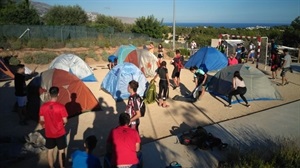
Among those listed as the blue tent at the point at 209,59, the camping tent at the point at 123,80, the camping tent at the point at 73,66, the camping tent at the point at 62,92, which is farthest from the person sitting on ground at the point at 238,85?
the camping tent at the point at 73,66

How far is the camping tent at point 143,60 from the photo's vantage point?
16125 millimetres

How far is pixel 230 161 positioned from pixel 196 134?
149 cm

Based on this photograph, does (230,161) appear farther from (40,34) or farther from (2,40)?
(40,34)

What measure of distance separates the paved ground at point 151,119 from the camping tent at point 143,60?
11.8 ft

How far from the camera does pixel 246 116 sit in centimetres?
990

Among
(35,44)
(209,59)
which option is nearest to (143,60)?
(209,59)

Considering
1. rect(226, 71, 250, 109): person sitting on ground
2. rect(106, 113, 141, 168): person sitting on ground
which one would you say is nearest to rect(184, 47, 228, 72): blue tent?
rect(226, 71, 250, 109): person sitting on ground

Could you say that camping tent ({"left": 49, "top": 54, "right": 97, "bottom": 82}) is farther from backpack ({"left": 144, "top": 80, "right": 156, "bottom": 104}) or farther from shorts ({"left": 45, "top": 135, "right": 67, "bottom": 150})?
shorts ({"left": 45, "top": 135, "right": 67, "bottom": 150})

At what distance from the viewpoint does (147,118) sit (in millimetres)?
9562

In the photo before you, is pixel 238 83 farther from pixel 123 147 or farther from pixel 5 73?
pixel 5 73

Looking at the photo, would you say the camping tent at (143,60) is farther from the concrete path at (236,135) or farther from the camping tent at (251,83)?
the concrete path at (236,135)

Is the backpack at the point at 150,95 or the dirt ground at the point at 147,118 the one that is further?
the backpack at the point at 150,95

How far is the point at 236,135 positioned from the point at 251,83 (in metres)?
4.03

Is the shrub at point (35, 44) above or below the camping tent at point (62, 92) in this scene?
above
